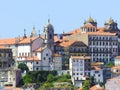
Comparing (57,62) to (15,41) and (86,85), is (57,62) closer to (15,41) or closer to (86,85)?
(86,85)

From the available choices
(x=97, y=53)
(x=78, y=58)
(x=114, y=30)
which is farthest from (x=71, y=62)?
(x=114, y=30)

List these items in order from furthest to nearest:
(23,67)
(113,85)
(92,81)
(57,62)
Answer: (57,62) < (23,67) < (92,81) < (113,85)

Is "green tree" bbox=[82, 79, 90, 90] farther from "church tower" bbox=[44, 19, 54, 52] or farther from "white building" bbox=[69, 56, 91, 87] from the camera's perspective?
"church tower" bbox=[44, 19, 54, 52]

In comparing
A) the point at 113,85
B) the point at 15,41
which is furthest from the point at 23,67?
the point at 113,85

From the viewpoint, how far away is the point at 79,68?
82.1 metres

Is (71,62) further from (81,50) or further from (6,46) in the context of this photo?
(6,46)

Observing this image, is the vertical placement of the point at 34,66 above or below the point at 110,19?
below

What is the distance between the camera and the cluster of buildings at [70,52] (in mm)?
82750

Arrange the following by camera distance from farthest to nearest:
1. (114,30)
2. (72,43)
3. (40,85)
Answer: (114,30), (72,43), (40,85)

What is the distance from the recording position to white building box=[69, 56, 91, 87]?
3187 inches

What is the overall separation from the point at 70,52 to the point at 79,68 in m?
6.31

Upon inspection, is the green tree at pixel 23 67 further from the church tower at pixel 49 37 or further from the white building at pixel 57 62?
the church tower at pixel 49 37

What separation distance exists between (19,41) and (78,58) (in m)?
9.66

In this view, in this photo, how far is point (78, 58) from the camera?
8325 cm
